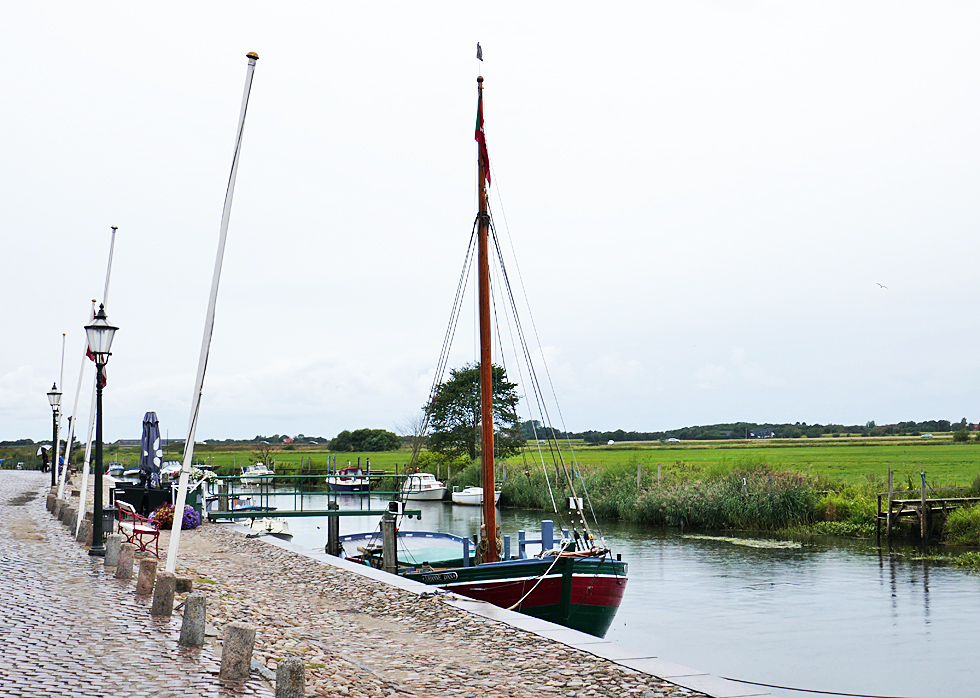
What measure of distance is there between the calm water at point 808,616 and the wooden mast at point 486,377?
3335mm

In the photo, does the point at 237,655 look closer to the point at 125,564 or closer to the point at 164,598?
the point at 164,598

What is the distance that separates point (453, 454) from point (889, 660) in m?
55.6

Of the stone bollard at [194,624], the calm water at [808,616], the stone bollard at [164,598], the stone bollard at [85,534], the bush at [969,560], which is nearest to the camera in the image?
the stone bollard at [194,624]

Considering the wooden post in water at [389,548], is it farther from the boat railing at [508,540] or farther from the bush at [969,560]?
the bush at [969,560]

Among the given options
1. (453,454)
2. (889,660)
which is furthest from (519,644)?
(453,454)

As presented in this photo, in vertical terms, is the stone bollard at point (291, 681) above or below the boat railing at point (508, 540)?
above

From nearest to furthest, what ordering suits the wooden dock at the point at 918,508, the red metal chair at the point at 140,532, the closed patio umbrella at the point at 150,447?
1. the red metal chair at the point at 140,532
2. the closed patio umbrella at the point at 150,447
3. the wooden dock at the point at 918,508

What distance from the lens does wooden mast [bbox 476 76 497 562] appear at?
1814 cm

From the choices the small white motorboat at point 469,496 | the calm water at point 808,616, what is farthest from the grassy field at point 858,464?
the calm water at point 808,616

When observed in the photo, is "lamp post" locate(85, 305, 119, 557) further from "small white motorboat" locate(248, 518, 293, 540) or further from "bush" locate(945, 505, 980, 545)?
"bush" locate(945, 505, 980, 545)

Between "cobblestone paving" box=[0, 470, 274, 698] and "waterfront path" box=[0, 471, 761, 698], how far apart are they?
0.02m

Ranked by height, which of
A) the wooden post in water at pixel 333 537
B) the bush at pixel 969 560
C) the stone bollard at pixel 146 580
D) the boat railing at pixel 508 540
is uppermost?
the stone bollard at pixel 146 580

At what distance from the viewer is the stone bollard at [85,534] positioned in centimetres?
1891

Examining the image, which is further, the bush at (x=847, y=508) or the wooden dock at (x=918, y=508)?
Answer: the bush at (x=847, y=508)
